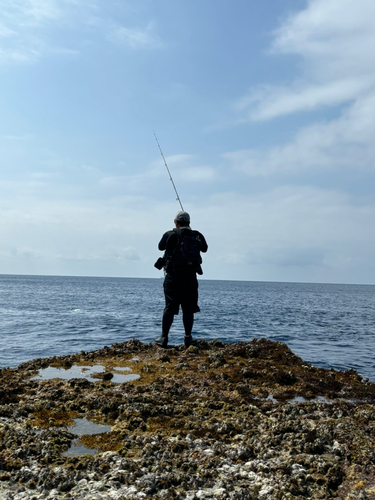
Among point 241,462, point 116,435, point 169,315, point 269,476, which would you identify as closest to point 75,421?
point 116,435

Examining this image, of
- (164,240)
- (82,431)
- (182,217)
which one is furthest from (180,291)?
(82,431)

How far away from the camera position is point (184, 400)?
21.9 feet

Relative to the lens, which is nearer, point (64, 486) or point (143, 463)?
point (64, 486)

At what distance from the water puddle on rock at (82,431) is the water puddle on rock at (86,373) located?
2373mm

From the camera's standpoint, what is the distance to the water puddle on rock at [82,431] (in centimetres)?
466

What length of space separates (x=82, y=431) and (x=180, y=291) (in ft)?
19.2

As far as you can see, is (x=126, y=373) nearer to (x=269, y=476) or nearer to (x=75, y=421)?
(x=75, y=421)

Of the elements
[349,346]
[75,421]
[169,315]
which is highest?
[169,315]

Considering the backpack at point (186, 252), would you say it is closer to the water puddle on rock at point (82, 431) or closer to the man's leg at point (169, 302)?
the man's leg at point (169, 302)

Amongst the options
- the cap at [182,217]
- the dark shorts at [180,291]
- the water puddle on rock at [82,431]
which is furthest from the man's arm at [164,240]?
the water puddle on rock at [82,431]

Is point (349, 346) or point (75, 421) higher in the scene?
point (75, 421)

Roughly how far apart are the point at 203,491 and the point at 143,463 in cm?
80

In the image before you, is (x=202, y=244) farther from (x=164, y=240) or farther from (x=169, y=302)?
(x=169, y=302)

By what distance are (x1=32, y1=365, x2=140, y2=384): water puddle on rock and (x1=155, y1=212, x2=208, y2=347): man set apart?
236 cm
